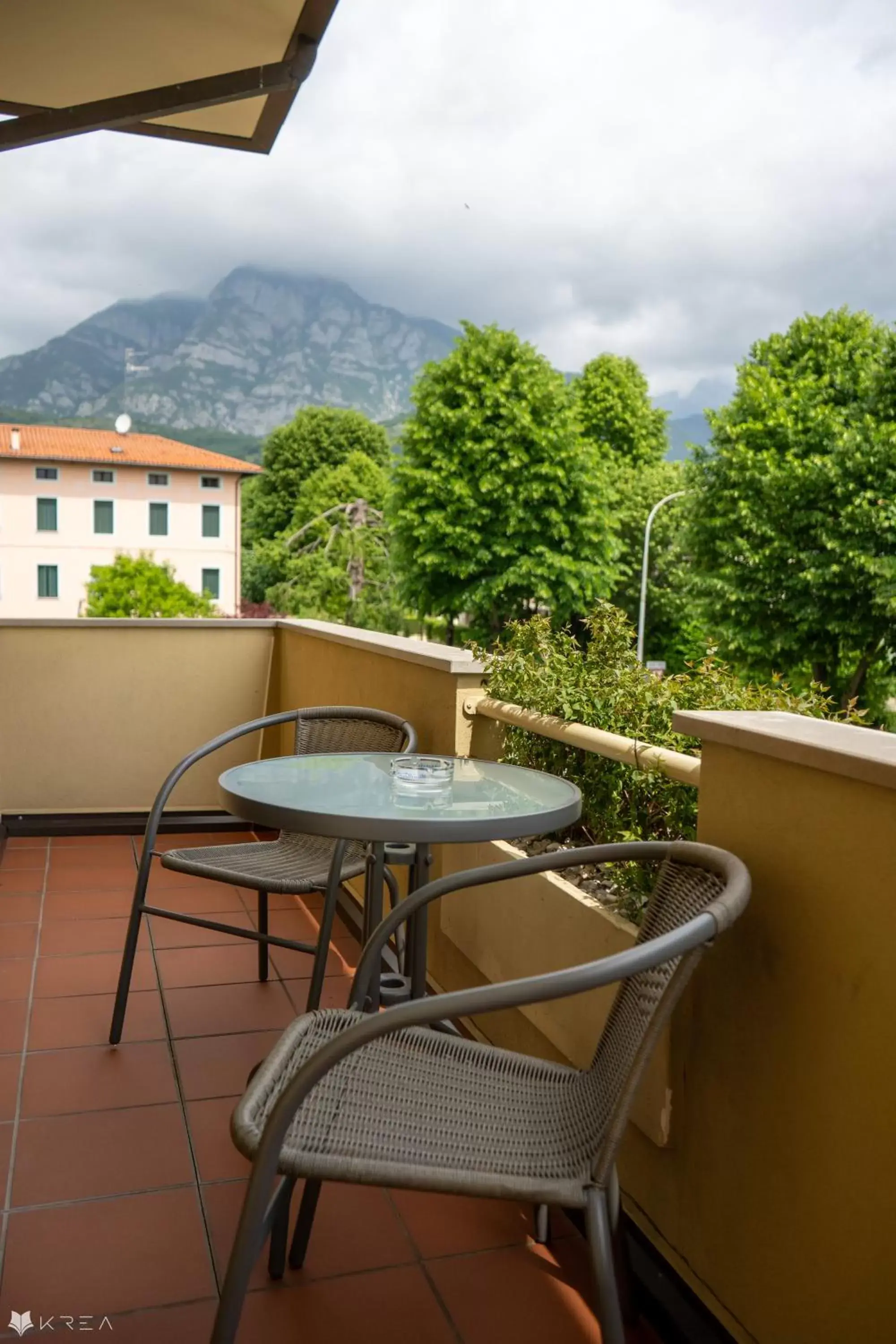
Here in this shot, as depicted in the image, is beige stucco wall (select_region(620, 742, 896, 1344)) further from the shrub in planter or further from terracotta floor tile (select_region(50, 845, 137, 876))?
terracotta floor tile (select_region(50, 845, 137, 876))

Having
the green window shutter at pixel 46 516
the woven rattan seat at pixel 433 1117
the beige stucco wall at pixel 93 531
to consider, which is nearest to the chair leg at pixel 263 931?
the woven rattan seat at pixel 433 1117

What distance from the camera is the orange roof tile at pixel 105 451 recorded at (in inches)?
1783

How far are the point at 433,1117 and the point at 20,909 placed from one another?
2629 mm

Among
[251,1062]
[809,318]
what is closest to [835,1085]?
[251,1062]

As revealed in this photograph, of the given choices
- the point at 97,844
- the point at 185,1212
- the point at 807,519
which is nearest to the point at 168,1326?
the point at 185,1212

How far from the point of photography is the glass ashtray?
2.03m

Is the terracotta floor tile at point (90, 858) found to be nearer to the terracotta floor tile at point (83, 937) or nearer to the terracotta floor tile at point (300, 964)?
the terracotta floor tile at point (83, 937)

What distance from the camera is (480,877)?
1666mm

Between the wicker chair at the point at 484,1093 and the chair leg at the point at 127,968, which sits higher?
the wicker chair at the point at 484,1093

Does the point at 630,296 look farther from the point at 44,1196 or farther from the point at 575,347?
the point at 44,1196

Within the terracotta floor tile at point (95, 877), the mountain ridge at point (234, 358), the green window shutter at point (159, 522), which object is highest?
the mountain ridge at point (234, 358)

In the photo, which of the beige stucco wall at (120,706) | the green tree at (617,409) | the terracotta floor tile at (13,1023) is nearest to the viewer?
the terracotta floor tile at (13,1023)

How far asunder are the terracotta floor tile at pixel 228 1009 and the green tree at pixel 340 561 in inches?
1234

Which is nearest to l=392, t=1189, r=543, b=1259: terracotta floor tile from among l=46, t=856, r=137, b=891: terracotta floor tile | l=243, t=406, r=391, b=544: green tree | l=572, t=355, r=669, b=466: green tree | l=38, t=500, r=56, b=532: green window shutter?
l=46, t=856, r=137, b=891: terracotta floor tile
